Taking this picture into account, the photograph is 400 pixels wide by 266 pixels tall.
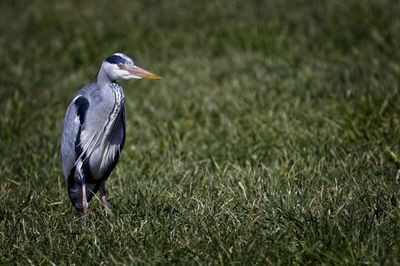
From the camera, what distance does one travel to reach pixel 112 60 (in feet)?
14.6

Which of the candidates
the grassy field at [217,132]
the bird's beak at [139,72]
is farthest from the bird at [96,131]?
the grassy field at [217,132]

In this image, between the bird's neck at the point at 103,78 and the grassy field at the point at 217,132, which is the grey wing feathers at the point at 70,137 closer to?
the bird's neck at the point at 103,78

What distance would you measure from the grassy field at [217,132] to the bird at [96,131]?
20 cm

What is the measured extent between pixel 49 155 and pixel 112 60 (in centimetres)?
187

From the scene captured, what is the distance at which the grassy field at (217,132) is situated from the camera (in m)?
3.82

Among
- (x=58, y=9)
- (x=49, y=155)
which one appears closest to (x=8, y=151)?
(x=49, y=155)

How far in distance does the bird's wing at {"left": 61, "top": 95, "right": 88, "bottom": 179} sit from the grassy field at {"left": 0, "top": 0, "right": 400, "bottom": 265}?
0.31m

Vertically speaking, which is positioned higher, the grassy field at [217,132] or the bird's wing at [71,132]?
the bird's wing at [71,132]

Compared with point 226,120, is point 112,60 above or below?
above

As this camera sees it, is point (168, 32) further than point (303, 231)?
Yes

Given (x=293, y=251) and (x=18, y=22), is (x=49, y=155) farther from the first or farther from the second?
(x=18, y=22)

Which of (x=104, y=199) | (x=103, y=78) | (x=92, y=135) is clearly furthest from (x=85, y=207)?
(x=103, y=78)

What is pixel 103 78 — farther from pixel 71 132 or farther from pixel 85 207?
pixel 85 207

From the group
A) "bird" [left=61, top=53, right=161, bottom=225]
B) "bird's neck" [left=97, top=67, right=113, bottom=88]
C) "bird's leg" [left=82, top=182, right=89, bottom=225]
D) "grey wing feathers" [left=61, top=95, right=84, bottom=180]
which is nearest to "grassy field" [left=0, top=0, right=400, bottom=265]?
"bird's leg" [left=82, top=182, right=89, bottom=225]
